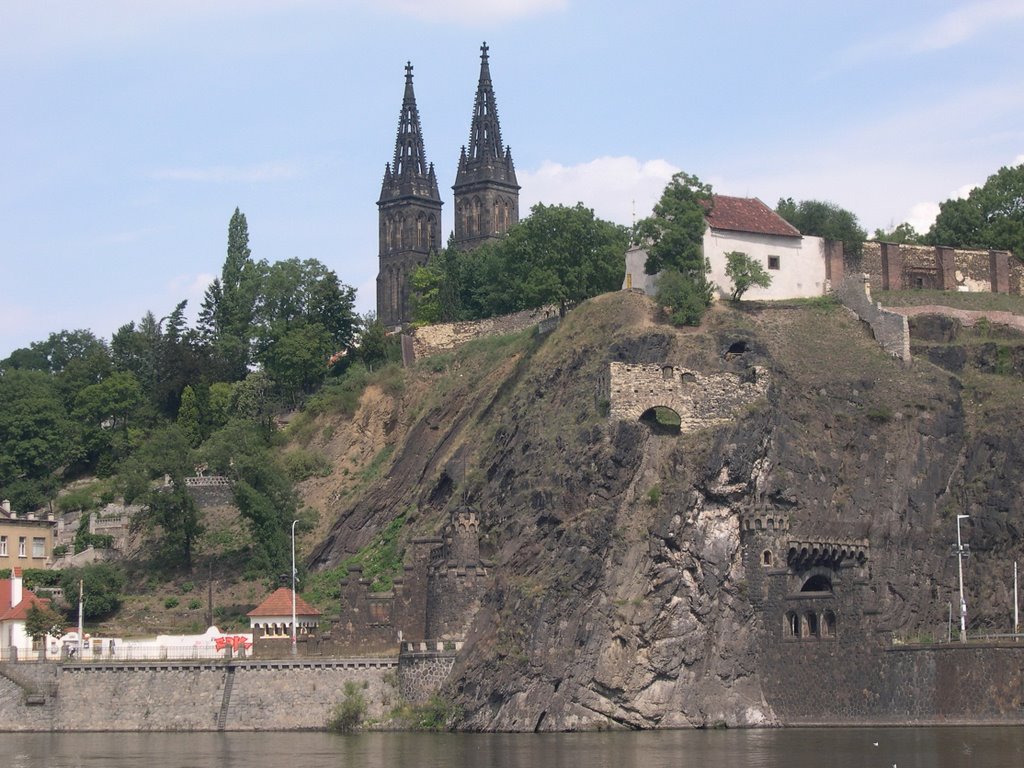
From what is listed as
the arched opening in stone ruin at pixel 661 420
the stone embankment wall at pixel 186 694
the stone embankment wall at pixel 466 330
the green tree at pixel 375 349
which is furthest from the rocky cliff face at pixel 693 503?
the green tree at pixel 375 349

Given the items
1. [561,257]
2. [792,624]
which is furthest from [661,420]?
[561,257]

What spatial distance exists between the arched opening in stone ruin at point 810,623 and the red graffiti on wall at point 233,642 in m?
27.0

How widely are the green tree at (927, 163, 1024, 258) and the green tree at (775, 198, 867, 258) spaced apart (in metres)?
7.34

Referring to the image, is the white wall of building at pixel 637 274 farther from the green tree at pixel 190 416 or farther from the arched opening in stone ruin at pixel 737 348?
the green tree at pixel 190 416

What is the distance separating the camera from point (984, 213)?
133875 millimetres

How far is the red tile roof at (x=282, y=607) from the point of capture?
109 meters

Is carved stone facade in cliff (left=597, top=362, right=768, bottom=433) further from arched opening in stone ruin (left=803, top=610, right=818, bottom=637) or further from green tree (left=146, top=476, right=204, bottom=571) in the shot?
green tree (left=146, top=476, right=204, bottom=571)

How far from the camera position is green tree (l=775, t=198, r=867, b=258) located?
415 feet

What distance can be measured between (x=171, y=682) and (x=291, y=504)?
840 inches

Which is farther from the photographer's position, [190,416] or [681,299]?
[190,416]

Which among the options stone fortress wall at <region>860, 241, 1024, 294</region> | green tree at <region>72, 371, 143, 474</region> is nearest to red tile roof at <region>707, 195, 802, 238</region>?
stone fortress wall at <region>860, 241, 1024, 294</region>

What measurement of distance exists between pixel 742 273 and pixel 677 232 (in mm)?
4372

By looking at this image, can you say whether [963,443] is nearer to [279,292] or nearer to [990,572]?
[990,572]

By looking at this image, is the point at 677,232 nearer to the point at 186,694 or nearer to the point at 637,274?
the point at 637,274
